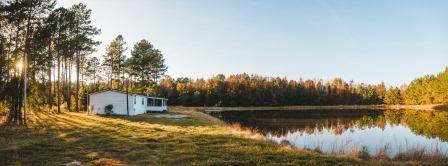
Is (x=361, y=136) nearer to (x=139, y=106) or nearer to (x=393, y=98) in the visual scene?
(x=139, y=106)

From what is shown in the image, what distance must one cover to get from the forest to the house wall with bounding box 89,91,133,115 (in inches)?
125

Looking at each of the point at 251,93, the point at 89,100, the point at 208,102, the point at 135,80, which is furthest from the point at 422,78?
the point at 89,100

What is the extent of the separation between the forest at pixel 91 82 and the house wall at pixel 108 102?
3.17 meters

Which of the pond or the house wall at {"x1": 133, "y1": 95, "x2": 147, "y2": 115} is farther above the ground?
the house wall at {"x1": 133, "y1": 95, "x2": 147, "y2": 115}

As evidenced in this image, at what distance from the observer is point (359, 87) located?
167 m

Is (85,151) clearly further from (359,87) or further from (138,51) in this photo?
(359,87)

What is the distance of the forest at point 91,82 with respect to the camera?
34750 millimetres

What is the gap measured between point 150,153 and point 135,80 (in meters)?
55.3

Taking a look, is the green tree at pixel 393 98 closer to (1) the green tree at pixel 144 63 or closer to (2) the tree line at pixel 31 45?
(1) the green tree at pixel 144 63

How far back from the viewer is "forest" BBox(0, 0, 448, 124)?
3475 cm

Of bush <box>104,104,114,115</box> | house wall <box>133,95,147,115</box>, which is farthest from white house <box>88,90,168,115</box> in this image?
house wall <box>133,95,147,115</box>

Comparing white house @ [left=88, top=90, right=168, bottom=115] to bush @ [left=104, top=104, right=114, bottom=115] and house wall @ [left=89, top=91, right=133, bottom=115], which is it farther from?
bush @ [left=104, top=104, right=114, bottom=115]

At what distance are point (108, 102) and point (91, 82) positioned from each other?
154ft

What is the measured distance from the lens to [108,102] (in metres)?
54.4
